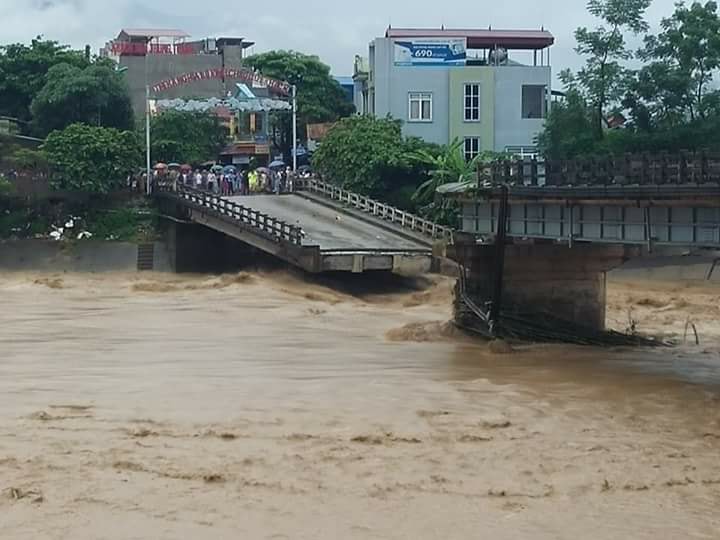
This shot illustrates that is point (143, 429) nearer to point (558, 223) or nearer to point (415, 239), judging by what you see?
point (558, 223)

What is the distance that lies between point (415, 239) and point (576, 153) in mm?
7646

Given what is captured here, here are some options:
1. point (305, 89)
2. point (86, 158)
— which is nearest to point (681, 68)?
point (86, 158)

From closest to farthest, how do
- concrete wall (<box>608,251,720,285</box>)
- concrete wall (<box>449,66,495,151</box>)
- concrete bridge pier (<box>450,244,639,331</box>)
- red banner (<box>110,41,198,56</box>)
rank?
1. concrete bridge pier (<box>450,244,639,331</box>)
2. concrete wall (<box>608,251,720,285</box>)
3. concrete wall (<box>449,66,495,151</box>)
4. red banner (<box>110,41,198,56</box>)

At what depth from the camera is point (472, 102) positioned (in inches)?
2721

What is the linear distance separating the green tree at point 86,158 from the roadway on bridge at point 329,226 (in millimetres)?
5671

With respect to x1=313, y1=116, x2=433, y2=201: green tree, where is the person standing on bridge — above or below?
below

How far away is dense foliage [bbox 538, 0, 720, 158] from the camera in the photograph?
5159 cm

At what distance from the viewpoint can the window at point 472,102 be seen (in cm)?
6881

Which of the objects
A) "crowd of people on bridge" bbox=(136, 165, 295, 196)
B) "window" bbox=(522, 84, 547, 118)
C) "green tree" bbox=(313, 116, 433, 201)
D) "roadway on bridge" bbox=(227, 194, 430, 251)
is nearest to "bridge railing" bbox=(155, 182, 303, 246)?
"roadway on bridge" bbox=(227, 194, 430, 251)

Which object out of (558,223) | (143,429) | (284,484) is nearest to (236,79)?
(558,223)

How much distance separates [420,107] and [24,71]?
22920 mm

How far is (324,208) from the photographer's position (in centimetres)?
6069

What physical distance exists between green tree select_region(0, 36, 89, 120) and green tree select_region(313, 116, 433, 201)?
17.8 metres

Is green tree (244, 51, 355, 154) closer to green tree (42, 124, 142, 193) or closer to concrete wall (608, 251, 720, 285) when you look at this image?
green tree (42, 124, 142, 193)
